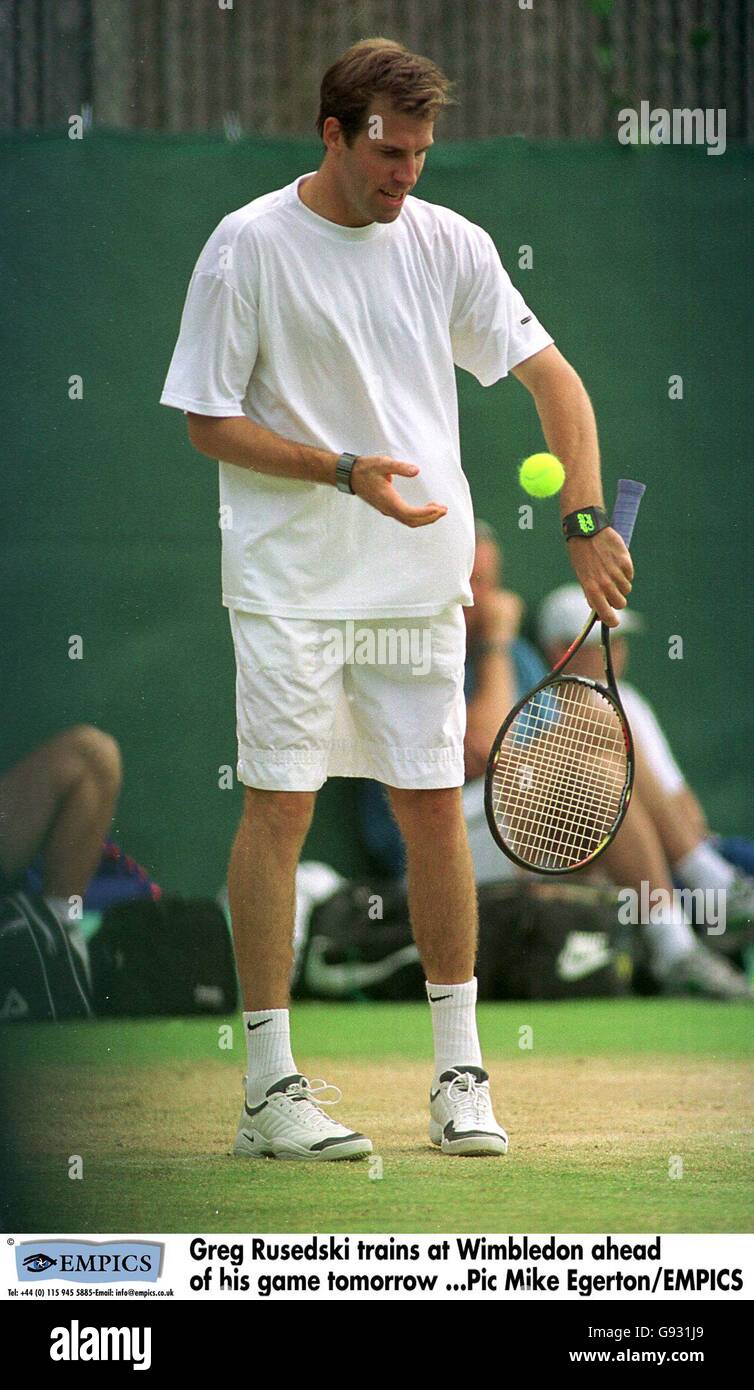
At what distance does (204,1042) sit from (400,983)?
0.59 metres

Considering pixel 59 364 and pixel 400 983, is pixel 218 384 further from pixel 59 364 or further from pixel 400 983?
pixel 400 983

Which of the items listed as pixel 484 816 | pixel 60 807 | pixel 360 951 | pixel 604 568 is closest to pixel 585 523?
pixel 604 568

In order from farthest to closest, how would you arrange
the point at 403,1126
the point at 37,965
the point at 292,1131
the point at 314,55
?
the point at 37,965 → the point at 314,55 → the point at 403,1126 → the point at 292,1131

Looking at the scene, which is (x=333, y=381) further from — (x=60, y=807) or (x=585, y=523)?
(x=60, y=807)

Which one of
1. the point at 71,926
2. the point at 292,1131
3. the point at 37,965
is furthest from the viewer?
the point at 71,926

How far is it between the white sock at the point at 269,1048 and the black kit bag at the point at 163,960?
116cm

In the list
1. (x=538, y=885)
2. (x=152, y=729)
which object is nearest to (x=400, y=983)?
(x=538, y=885)

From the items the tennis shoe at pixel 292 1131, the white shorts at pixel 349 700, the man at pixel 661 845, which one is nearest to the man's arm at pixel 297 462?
the white shorts at pixel 349 700

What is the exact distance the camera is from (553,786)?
286 cm

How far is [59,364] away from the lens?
363cm

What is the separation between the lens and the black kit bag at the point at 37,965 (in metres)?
3.42
